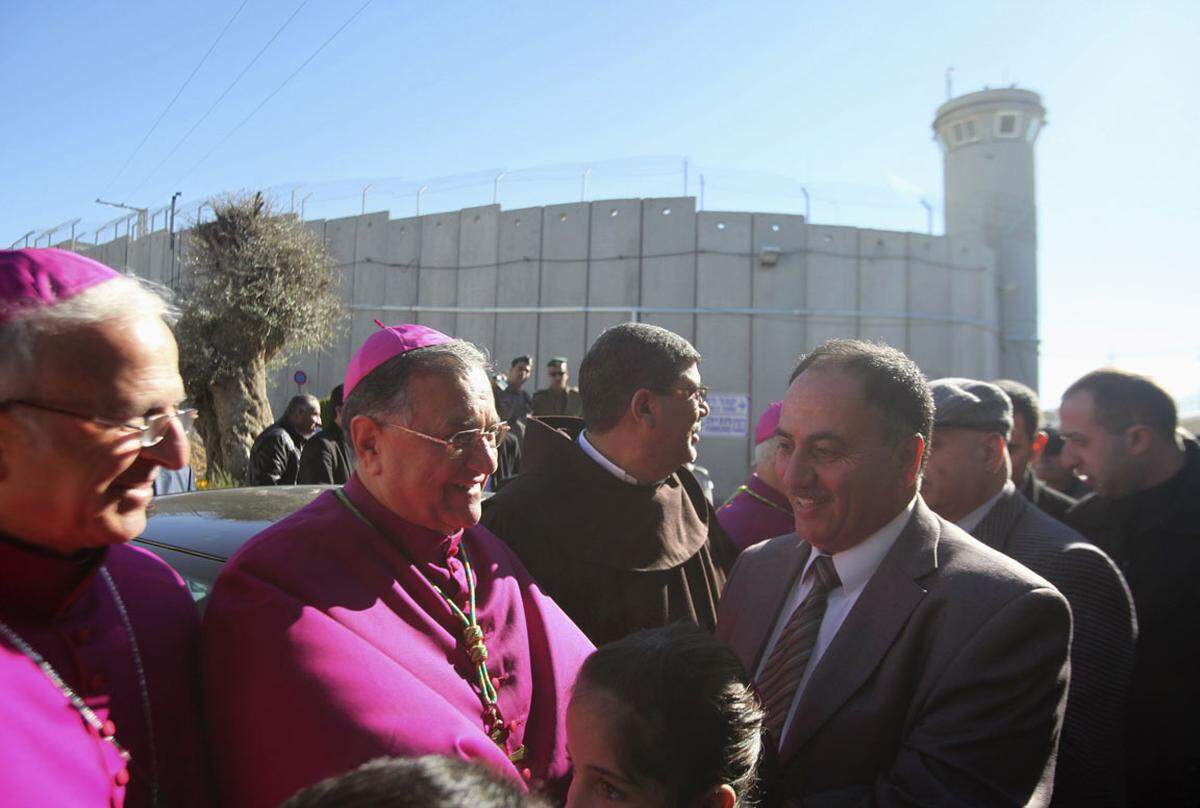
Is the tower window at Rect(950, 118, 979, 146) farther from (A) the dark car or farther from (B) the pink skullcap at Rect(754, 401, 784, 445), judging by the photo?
(A) the dark car

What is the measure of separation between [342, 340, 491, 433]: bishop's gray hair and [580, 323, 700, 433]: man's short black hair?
1.07 m

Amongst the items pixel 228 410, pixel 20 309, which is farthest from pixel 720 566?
pixel 228 410

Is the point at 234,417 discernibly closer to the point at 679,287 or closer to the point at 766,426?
the point at 679,287

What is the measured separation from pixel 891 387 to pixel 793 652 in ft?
2.45

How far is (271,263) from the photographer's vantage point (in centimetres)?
1471

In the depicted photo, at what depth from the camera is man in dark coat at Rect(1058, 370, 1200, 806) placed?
3.22 metres

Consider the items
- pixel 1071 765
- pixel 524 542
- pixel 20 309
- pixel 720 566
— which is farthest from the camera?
pixel 720 566

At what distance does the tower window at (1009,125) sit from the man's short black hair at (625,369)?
30088 mm

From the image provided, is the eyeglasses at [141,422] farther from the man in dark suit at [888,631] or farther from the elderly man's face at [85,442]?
the man in dark suit at [888,631]

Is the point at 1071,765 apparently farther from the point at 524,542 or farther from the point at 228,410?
the point at 228,410

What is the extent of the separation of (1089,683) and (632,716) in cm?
158

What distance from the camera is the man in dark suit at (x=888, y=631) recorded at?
1.91 m

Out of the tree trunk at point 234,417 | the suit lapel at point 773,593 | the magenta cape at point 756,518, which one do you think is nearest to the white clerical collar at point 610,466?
the suit lapel at point 773,593

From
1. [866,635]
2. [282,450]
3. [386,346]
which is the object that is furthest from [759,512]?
[282,450]
